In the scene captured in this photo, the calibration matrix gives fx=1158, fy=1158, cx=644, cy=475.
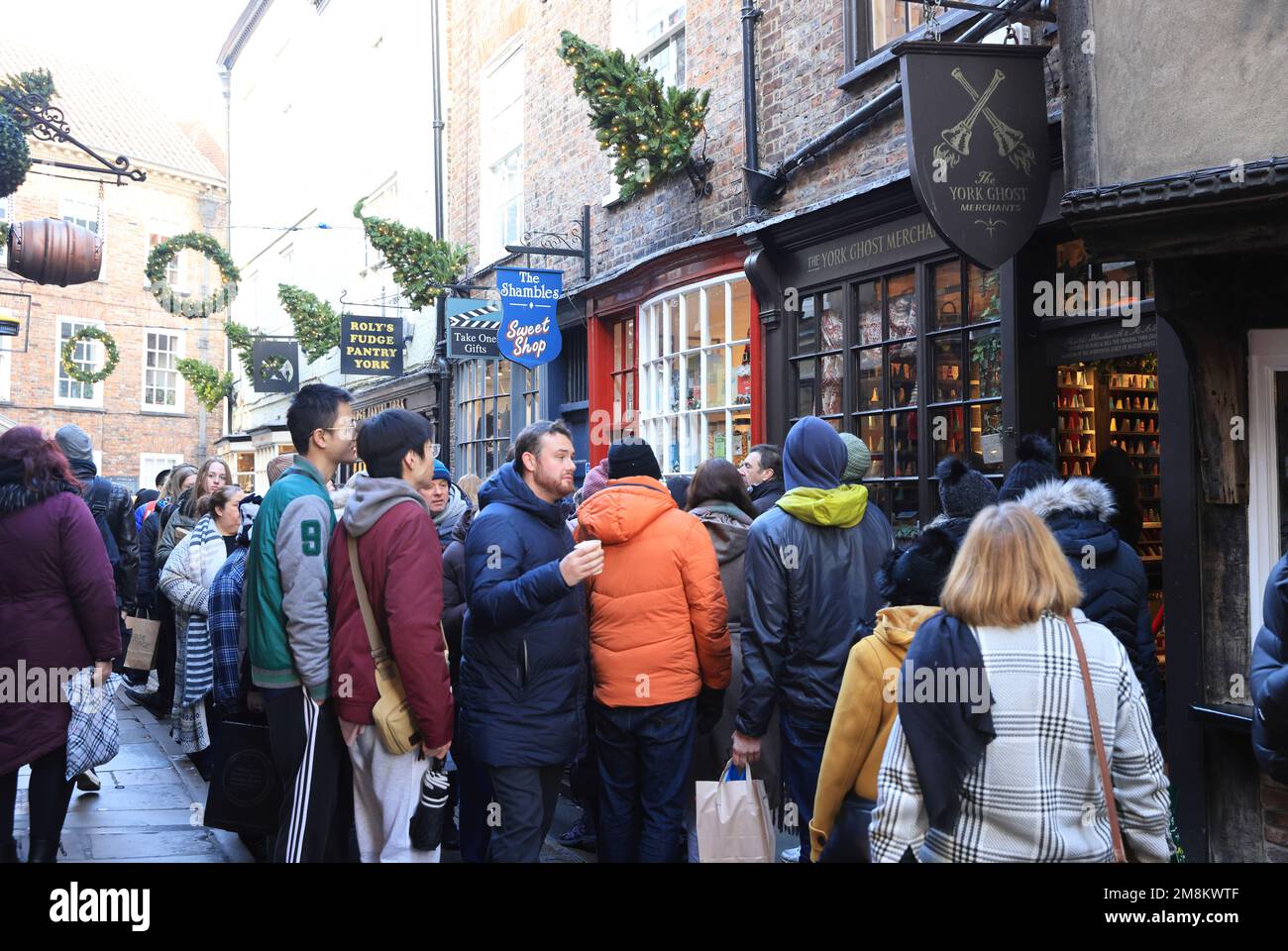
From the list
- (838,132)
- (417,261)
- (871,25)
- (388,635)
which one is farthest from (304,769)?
(417,261)

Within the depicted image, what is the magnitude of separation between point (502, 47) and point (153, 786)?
37.0 feet

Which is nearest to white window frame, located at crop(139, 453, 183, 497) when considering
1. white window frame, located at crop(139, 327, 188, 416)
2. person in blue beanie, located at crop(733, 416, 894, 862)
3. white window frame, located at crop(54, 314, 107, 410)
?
white window frame, located at crop(139, 327, 188, 416)

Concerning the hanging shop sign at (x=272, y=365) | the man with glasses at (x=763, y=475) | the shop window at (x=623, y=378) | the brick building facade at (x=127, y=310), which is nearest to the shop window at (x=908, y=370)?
the man with glasses at (x=763, y=475)

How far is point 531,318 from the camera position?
1273 cm

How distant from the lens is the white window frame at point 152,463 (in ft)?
111

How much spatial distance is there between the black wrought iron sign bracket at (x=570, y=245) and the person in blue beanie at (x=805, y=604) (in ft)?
28.4

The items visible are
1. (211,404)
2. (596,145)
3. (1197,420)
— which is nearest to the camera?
(1197,420)

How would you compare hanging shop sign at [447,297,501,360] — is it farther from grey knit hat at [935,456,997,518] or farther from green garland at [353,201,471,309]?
grey knit hat at [935,456,997,518]

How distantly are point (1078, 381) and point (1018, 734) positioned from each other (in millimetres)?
4856

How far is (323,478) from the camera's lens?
467 cm

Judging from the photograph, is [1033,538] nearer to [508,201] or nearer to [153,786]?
[153,786]

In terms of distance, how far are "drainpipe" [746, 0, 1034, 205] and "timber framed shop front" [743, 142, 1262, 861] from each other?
46 cm

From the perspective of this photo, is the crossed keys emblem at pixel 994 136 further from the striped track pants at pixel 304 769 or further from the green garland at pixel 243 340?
the green garland at pixel 243 340
